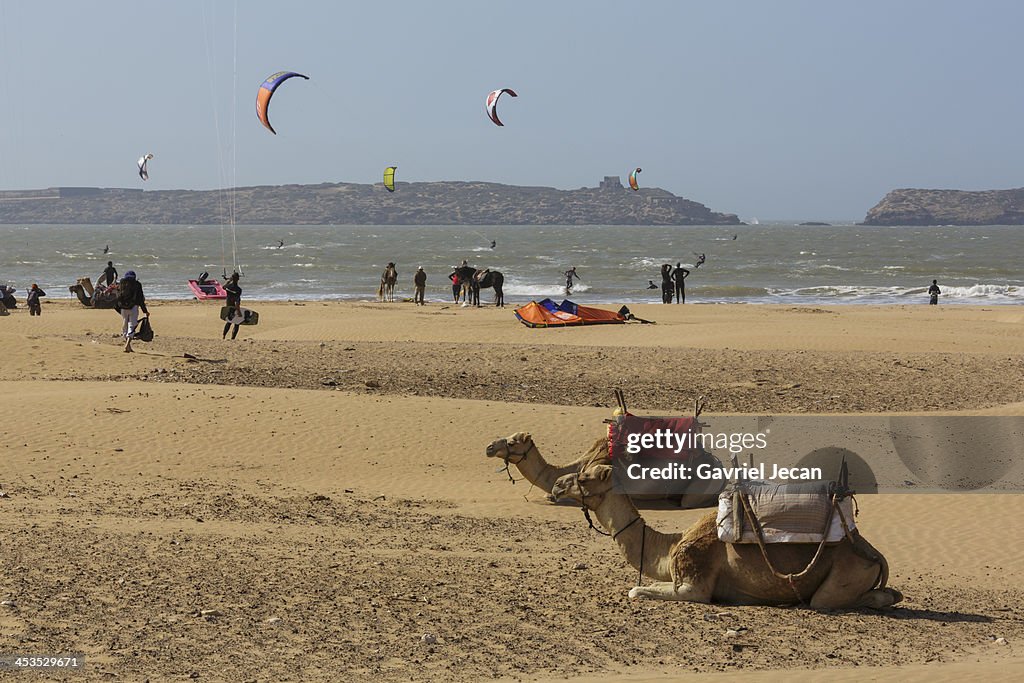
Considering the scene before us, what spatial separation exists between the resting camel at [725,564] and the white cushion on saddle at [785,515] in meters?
0.12

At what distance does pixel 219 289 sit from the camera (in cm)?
4350

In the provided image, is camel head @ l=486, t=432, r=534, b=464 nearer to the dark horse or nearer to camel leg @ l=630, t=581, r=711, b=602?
camel leg @ l=630, t=581, r=711, b=602

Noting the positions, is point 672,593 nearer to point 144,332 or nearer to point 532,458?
point 532,458

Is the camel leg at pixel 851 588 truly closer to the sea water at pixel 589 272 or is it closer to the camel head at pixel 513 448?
the camel head at pixel 513 448

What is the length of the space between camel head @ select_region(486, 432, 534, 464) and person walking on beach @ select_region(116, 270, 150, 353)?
11.9 m

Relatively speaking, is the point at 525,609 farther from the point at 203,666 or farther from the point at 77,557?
the point at 77,557

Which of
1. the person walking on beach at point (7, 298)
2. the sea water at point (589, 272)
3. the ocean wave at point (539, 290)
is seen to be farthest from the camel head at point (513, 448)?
the ocean wave at point (539, 290)

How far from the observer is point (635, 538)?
8742 millimetres

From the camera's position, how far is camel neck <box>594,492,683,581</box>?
866 centimetres

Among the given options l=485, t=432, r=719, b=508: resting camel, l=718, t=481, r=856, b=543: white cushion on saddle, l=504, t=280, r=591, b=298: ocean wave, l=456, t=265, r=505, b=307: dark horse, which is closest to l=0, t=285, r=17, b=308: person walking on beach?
l=456, t=265, r=505, b=307: dark horse

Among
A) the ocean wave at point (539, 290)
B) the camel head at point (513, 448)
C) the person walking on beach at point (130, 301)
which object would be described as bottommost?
the ocean wave at point (539, 290)

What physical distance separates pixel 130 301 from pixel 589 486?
15658 mm

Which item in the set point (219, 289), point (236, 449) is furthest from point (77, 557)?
point (219, 289)

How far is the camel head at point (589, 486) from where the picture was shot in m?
8.59
